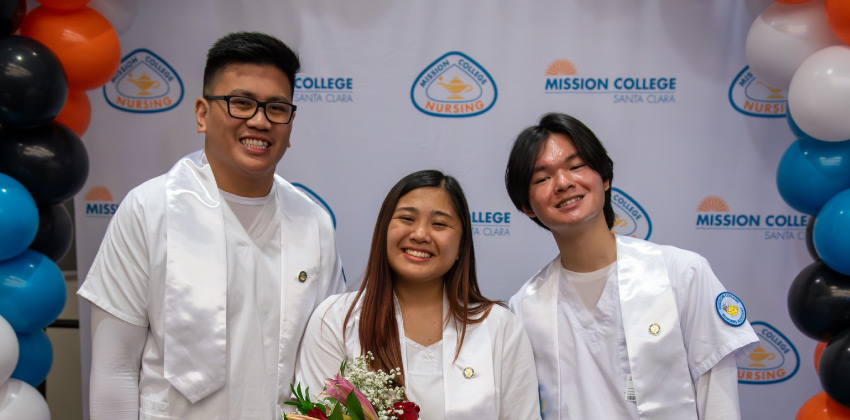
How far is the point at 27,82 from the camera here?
2.64 metres

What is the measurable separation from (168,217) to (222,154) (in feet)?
0.97

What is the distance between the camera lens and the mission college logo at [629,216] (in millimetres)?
3580

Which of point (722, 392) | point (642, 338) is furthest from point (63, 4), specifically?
point (722, 392)

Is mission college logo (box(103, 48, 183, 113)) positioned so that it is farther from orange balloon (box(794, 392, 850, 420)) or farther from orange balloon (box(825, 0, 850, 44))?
orange balloon (box(794, 392, 850, 420))

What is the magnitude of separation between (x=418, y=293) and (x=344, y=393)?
2.26 feet

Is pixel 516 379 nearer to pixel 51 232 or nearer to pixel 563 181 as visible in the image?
pixel 563 181

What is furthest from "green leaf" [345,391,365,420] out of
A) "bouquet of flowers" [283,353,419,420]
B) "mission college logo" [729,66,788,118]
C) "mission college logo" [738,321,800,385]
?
"mission college logo" [729,66,788,118]

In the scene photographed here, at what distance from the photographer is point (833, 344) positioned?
270cm

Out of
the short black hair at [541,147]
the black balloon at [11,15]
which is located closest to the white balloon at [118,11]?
the black balloon at [11,15]

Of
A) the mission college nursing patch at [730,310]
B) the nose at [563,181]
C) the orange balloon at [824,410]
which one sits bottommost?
the orange balloon at [824,410]

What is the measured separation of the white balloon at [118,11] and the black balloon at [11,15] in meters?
0.42

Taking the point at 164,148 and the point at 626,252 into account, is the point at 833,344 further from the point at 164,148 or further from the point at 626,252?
the point at 164,148

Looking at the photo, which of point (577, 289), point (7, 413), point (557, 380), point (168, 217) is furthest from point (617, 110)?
point (7, 413)

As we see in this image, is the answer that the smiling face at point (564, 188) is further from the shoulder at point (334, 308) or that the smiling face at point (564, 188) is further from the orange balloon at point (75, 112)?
the orange balloon at point (75, 112)
